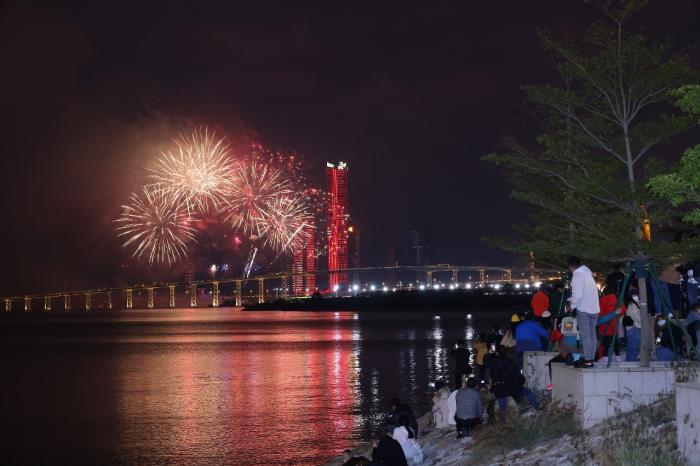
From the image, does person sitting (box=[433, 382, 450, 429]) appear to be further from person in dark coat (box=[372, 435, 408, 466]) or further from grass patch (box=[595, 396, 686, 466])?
grass patch (box=[595, 396, 686, 466])

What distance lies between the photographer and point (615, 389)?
15.1 meters

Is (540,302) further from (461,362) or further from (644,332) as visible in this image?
(644,332)

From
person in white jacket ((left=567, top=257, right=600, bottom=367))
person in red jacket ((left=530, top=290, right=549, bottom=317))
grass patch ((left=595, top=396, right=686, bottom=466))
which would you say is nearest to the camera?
grass patch ((left=595, top=396, right=686, bottom=466))

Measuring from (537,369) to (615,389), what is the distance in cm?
541

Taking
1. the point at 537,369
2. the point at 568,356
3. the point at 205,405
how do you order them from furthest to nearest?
1. the point at 205,405
2. the point at 537,369
3. the point at 568,356

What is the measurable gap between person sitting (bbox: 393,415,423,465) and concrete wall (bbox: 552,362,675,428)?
3.92 meters

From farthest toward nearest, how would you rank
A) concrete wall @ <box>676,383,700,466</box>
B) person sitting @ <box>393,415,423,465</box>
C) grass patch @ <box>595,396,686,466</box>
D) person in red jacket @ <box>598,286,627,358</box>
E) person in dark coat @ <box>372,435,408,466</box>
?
person sitting @ <box>393,415,423,465</box>, person in red jacket @ <box>598,286,627,358</box>, person in dark coat @ <box>372,435,408,466</box>, grass patch @ <box>595,396,686,466</box>, concrete wall @ <box>676,383,700,466</box>

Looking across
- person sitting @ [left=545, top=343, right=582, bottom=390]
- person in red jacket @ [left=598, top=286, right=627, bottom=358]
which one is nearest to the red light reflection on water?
person sitting @ [left=545, top=343, right=582, bottom=390]

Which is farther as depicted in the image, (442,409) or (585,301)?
(442,409)

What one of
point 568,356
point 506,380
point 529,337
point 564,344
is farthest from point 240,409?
point 568,356

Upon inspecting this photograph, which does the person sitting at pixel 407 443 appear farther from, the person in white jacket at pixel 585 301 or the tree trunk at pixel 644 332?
the tree trunk at pixel 644 332

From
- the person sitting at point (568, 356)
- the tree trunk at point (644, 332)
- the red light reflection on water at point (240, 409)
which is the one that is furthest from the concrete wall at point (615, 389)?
the red light reflection on water at point (240, 409)

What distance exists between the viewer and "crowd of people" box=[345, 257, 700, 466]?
16.0 m

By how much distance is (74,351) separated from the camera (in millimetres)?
83875
